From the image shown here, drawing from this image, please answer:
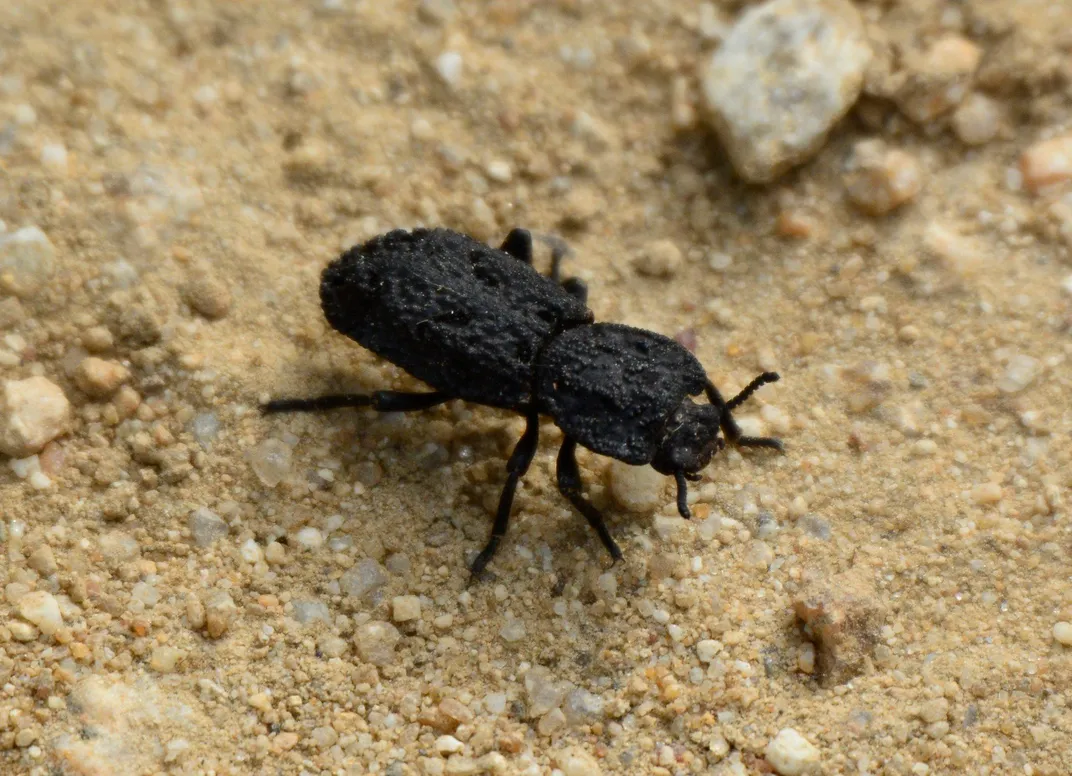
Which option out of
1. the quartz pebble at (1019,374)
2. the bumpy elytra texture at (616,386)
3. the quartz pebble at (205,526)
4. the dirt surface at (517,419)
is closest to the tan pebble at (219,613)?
the dirt surface at (517,419)

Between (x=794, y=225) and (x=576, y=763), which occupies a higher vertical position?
(x=794, y=225)

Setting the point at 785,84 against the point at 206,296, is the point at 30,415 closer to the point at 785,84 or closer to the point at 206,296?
the point at 206,296

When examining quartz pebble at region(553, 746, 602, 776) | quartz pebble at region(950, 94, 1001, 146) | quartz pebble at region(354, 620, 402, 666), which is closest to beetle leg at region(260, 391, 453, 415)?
quartz pebble at region(354, 620, 402, 666)

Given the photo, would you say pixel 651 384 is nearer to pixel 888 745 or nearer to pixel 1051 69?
pixel 888 745

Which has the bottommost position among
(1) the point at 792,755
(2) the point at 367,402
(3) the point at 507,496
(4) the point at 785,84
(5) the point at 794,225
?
(2) the point at 367,402

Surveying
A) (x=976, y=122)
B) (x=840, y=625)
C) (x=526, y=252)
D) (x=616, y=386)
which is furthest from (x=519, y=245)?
(x=976, y=122)

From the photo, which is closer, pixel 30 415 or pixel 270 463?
pixel 30 415

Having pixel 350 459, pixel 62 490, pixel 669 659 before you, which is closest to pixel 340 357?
pixel 350 459
